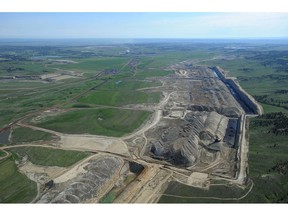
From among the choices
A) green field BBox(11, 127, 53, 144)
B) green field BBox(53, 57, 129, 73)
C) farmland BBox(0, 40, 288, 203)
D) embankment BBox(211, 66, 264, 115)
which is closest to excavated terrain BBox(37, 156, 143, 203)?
farmland BBox(0, 40, 288, 203)

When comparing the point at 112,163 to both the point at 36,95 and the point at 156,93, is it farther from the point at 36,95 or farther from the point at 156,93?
the point at 36,95

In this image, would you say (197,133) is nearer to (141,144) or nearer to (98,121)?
(141,144)

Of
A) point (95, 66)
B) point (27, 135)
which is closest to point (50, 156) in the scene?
point (27, 135)

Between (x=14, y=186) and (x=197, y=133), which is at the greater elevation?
(x=197, y=133)

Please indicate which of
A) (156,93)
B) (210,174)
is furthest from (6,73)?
(210,174)

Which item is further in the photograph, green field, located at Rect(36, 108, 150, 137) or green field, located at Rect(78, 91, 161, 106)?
green field, located at Rect(78, 91, 161, 106)

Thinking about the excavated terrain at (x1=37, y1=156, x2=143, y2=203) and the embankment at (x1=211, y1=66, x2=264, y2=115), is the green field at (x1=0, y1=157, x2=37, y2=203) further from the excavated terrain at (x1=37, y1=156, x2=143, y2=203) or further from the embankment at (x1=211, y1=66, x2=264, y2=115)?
the embankment at (x1=211, y1=66, x2=264, y2=115)
